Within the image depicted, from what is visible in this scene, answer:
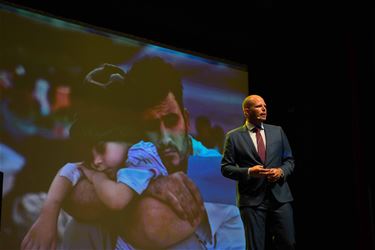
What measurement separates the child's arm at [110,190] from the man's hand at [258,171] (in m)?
1.34

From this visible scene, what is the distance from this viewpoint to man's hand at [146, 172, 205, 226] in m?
4.04

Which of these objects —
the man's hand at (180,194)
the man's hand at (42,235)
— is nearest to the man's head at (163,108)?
the man's hand at (180,194)

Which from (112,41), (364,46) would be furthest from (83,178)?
(364,46)

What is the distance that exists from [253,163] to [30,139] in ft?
5.09

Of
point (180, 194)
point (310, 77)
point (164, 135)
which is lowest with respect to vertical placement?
point (180, 194)

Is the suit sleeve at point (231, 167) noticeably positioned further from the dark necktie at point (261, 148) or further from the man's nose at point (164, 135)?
the man's nose at point (164, 135)

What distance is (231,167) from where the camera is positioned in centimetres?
295

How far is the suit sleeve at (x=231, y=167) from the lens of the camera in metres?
2.90

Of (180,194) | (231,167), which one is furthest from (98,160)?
(231,167)

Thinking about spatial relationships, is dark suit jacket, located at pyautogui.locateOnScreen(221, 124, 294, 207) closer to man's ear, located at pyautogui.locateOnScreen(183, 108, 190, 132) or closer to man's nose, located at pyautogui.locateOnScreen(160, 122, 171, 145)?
man's nose, located at pyautogui.locateOnScreen(160, 122, 171, 145)

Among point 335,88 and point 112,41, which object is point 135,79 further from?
point 335,88

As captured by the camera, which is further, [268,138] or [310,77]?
[310,77]

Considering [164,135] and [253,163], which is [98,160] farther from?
[253,163]

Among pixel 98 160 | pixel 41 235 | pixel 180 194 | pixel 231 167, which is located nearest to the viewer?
pixel 231 167
